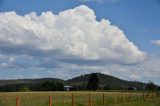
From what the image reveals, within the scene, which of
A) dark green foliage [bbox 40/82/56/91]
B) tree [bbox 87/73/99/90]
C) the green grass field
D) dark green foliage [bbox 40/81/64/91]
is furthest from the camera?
tree [bbox 87/73/99/90]

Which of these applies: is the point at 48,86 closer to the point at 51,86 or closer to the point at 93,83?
the point at 51,86

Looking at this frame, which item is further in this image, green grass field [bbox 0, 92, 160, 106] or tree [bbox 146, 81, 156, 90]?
tree [bbox 146, 81, 156, 90]

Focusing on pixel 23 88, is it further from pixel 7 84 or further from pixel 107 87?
pixel 107 87

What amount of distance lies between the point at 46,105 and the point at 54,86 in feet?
384

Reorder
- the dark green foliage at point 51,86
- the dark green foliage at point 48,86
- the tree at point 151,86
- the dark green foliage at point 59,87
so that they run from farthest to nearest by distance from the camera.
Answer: the dark green foliage at point 59,87 < the dark green foliage at point 51,86 < the dark green foliage at point 48,86 < the tree at point 151,86

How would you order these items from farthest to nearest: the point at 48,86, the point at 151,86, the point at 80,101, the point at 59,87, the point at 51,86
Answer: the point at 59,87 < the point at 48,86 < the point at 51,86 < the point at 151,86 < the point at 80,101

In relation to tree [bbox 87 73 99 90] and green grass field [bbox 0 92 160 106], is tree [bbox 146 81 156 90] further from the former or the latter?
green grass field [bbox 0 92 160 106]

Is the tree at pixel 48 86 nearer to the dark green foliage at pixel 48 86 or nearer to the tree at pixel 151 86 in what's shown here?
the dark green foliage at pixel 48 86

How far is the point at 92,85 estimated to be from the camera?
164 m

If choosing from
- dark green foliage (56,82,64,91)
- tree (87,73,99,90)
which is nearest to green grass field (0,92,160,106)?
dark green foliage (56,82,64,91)

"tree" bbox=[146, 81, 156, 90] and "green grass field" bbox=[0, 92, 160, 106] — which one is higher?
"tree" bbox=[146, 81, 156, 90]

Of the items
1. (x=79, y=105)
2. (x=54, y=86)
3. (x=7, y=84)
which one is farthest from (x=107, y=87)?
(x=79, y=105)

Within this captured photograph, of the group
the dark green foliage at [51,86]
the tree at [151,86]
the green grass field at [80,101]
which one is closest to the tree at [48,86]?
the dark green foliage at [51,86]

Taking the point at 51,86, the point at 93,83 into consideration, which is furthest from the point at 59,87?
the point at 93,83
